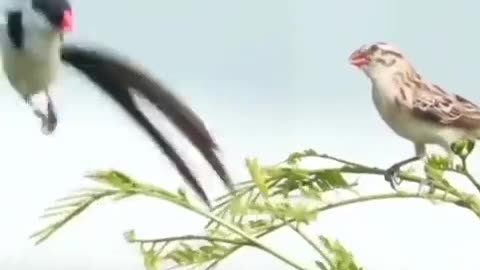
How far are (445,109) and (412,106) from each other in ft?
0.06

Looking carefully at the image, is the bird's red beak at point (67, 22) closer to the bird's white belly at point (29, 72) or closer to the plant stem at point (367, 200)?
the bird's white belly at point (29, 72)

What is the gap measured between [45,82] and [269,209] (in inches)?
4.6

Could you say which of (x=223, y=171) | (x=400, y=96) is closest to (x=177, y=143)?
(x=223, y=171)

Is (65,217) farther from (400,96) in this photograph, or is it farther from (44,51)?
(400,96)

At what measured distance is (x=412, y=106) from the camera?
1.77 ft

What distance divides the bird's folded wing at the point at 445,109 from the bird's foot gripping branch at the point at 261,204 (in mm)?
79

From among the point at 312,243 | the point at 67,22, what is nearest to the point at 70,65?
the point at 67,22

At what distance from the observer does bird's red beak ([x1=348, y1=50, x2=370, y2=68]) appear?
21.4 inches

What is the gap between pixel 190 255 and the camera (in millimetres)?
413

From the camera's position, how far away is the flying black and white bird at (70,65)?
428 millimetres

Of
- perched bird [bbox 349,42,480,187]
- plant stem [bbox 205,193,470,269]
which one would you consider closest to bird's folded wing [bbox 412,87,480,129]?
perched bird [bbox 349,42,480,187]

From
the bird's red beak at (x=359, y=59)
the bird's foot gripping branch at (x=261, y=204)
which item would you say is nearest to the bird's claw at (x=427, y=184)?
the bird's foot gripping branch at (x=261, y=204)

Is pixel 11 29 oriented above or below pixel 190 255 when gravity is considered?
above

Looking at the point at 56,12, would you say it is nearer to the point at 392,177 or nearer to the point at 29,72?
the point at 29,72
